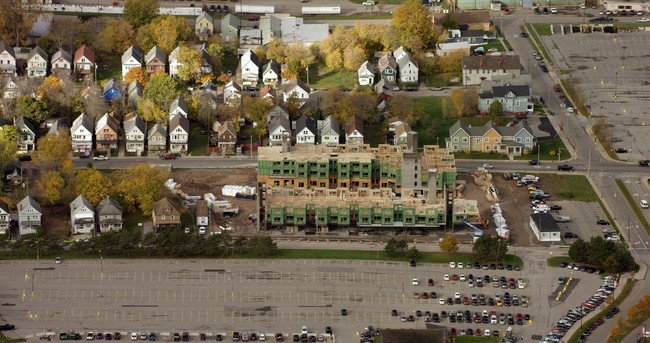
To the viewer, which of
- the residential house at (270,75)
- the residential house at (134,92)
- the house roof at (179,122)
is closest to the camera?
the house roof at (179,122)

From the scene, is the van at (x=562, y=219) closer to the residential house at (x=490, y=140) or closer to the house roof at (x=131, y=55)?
the residential house at (x=490, y=140)

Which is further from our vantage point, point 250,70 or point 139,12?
point 139,12

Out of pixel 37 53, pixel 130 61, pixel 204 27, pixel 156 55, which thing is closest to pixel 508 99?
pixel 156 55

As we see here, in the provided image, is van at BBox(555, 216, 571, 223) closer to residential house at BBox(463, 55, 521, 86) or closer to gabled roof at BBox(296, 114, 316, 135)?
gabled roof at BBox(296, 114, 316, 135)

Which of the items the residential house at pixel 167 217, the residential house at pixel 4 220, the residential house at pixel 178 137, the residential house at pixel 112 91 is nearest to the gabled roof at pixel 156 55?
the residential house at pixel 112 91

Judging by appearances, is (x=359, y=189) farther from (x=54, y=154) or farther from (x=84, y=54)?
(x=84, y=54)

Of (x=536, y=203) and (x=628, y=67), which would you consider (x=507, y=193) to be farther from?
(x=628, y=67)
